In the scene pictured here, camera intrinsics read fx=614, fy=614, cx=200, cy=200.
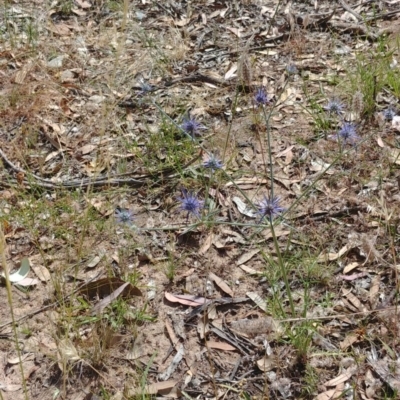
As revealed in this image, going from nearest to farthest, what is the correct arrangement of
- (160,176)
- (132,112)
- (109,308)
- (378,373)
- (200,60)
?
A: (378,373) → (109,308) → (160,176) → (132,112) → (200,60)

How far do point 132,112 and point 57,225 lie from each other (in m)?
0.91

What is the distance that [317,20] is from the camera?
154 inches

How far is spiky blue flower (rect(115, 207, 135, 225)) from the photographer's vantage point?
8.55 feet

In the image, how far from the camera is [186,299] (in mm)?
2482

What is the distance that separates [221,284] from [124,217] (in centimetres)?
50

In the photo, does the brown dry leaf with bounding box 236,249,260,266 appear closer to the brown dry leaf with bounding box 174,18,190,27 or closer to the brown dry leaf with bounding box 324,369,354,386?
the brown dry leaf with bounding box 324,369,354,386

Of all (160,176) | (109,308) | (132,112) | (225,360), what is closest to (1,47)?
(132,112)

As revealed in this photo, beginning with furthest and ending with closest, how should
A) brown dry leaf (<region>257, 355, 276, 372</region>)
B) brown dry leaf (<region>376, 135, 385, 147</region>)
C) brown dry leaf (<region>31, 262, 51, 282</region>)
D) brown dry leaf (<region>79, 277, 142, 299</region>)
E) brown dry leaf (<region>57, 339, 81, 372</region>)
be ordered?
brown dry leaf (<region>376, 135, 385, 147</region>) < brown dry leaf (<region>31, 262, 51, 282</region>) < brown dry leaf (<region>79, 277, 142, 299</region>) < brown dry leaf (<region>257, 355, 276, 372</region>) < brown dry leaf (<region>57, 339, 81, 372</region>)

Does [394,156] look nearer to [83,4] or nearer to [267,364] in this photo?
[267,364]

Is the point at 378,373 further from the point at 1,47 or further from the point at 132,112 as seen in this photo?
the point at 1,47

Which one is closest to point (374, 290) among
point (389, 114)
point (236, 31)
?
point (389, 114)

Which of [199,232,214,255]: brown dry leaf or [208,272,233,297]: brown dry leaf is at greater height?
[199,232,214,255]: brown dry leaf

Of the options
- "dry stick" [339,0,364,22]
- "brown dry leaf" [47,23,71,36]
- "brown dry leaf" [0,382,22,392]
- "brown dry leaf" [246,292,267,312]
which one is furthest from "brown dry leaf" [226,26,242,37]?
"brown dry leaf" [0,382,22,392]

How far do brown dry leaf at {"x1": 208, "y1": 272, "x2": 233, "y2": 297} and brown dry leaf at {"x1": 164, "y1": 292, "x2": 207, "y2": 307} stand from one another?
97 millimetres
